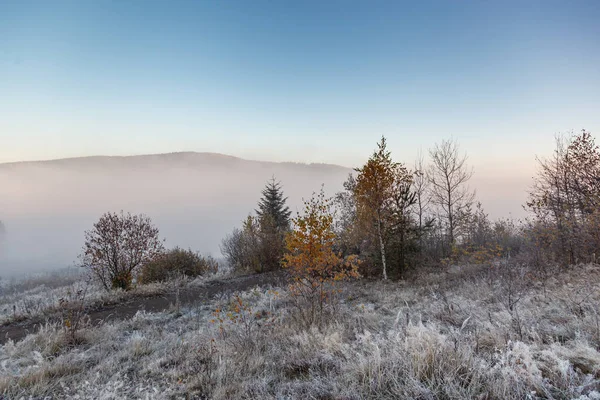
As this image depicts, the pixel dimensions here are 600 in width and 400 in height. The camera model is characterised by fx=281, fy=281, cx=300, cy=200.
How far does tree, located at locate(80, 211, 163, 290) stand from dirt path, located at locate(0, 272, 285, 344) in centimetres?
223

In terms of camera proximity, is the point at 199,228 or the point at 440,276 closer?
the point at 440,276

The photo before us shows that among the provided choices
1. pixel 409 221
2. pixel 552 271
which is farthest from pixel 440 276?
pixel 552 271

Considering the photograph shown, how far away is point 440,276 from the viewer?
13.2m

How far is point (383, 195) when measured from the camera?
14.4 meters

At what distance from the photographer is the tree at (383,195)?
14.2m

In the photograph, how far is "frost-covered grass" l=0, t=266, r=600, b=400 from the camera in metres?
2.56

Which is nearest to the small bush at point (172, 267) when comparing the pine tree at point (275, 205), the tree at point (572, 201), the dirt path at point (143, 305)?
the dirt path at point (143, 305)

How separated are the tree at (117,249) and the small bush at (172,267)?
164 cm

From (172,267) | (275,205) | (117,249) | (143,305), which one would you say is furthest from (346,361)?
(275,205)

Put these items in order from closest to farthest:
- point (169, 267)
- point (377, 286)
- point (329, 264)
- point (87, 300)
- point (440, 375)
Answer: point (440, 375) < point (329, 264) < point (87, 300) < point (377, 286) < point (169, 267)

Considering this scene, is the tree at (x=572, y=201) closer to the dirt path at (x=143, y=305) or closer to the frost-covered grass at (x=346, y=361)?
the frost-covered grass at (x=346, y=361)

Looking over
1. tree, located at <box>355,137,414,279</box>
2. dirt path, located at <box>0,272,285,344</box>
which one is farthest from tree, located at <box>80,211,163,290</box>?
tree, located at <box>355,137,414,279</box>

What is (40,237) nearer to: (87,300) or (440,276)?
(87,300)

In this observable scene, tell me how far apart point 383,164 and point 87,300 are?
14295 millimetres
